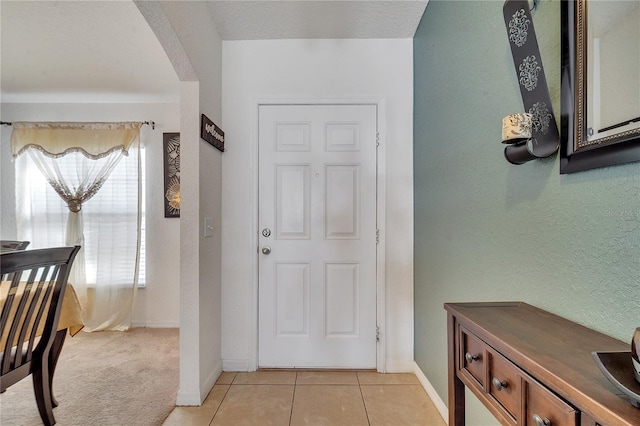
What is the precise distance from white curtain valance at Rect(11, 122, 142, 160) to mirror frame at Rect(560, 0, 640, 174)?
3536 mm

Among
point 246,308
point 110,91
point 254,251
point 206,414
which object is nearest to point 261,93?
point 254,251

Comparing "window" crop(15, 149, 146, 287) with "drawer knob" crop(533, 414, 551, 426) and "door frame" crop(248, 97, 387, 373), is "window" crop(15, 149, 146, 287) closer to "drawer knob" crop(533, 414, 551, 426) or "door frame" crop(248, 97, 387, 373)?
"door frame" crop(248, 97, 387, 373)

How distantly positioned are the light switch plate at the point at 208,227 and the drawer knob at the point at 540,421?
182cm

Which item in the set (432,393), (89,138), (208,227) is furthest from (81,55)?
(432,393)

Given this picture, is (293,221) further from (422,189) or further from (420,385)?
(420,385)

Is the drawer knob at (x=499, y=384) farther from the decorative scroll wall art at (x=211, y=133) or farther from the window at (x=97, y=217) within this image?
the window at (x=97, y=217)

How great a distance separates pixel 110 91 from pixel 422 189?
330 centimetres

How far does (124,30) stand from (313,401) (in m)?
2.94

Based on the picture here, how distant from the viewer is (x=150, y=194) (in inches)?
124

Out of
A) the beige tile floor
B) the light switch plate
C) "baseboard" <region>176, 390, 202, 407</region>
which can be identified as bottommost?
the beige tile floor

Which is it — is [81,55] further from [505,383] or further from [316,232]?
[505,383]

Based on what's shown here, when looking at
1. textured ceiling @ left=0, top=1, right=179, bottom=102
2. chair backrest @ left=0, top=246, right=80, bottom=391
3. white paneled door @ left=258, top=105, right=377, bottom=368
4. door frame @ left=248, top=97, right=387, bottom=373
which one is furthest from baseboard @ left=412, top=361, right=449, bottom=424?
textured ceiling @ left=0, top=1, right=179, bottom=102

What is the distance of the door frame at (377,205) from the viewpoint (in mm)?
2219

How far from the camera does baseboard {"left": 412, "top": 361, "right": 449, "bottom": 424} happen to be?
5.50 feet
